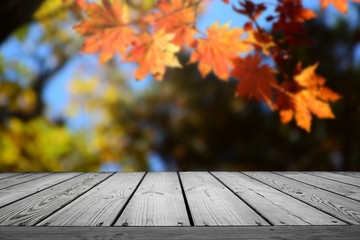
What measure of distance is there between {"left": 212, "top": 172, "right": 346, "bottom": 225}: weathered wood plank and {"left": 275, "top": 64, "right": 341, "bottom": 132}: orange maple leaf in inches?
25.1

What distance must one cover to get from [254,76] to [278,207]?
1.00 meters

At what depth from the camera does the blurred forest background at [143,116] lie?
2012 millimetres

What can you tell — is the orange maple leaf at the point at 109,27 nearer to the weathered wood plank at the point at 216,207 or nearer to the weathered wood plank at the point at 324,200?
the weathered wood plank at the point at 216,207

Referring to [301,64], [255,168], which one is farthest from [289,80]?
[255,168]

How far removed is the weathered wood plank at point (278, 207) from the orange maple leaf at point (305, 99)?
638mm

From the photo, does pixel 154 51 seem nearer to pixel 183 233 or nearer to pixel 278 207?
pixel 278 207

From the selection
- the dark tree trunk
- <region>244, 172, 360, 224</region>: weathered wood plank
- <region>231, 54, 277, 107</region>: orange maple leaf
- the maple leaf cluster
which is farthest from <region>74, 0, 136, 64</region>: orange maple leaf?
<region>244, 172, 360, 224</region>: weathered wood plank

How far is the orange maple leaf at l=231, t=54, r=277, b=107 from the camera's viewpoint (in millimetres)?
1796

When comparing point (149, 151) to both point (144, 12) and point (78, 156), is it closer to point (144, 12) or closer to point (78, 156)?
point (78, 156)

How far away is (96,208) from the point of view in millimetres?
940

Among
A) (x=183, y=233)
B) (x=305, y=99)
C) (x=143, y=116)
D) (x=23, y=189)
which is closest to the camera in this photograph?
(x=183, y=233)

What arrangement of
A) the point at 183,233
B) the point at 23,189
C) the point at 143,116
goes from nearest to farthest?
the point at 183,233 < the point at 23,189 < the point at 143,116

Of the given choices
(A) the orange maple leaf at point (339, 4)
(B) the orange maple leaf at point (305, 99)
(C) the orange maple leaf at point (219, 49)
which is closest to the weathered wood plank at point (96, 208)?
(C) the orange maple leaf at point (219, 49)

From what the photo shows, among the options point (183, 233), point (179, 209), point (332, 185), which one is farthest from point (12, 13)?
point (332, 185)
